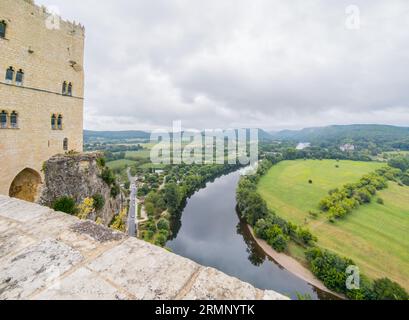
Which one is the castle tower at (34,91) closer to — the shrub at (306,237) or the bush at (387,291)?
the bush at (387,291)

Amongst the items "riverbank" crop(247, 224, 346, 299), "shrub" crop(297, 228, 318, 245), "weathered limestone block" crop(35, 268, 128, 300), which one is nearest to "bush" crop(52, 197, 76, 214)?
"weathered limestone block" crop(35, 268, 128, 300)

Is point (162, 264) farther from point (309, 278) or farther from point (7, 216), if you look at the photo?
point (309, 278)

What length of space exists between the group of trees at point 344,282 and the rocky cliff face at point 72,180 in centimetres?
1935

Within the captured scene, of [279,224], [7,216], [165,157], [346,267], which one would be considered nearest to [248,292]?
[7,216]

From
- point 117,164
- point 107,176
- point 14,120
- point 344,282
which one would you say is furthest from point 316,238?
point 117,164

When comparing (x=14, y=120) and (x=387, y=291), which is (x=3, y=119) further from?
(x=387, y=291)

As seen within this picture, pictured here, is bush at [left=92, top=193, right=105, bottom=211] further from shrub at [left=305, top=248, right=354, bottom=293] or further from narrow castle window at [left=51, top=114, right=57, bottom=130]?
shrub at [left=305, top=248, right=354, bottom=293]

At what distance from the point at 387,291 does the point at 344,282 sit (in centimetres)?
279

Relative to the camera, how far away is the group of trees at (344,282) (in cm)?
1636

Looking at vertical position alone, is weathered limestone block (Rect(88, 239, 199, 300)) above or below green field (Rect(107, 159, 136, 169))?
above

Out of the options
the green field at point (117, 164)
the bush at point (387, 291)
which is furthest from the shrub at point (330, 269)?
the green field at point (117, 164)

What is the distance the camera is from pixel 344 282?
1786 centimetres

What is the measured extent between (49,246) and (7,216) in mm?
1187

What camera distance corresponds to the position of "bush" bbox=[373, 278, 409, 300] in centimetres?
1600
